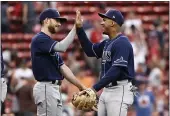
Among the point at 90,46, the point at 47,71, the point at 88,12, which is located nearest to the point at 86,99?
the point at 47,71

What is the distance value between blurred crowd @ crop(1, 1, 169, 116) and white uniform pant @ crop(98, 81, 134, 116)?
448cm

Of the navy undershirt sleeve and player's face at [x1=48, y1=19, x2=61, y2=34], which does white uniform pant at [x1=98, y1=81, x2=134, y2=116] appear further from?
player's face at [x1=48, y1=19, x2=61, y2=34]

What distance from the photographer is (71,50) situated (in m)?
20.2

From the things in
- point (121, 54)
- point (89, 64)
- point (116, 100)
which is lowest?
point (89, 64)

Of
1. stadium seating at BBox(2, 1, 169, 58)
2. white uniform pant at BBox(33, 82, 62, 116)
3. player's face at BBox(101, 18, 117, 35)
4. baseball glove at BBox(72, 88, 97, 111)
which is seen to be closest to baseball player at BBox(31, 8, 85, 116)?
white uniform pant at BBox(33, 82, 62, 116)

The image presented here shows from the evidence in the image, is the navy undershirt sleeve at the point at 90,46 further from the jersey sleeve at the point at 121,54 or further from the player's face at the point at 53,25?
the jersey sleeve at the point at 121,54

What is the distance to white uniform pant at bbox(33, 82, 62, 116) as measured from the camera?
10.6 metres

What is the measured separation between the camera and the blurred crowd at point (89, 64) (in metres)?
16.2

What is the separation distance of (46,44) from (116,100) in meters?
1.17

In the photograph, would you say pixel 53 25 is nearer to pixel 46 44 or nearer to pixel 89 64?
pixel 46 44

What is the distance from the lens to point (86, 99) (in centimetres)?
1043

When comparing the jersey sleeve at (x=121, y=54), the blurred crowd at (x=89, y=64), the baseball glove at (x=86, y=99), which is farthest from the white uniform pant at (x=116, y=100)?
the blurred crowd at (x=89, y=64)

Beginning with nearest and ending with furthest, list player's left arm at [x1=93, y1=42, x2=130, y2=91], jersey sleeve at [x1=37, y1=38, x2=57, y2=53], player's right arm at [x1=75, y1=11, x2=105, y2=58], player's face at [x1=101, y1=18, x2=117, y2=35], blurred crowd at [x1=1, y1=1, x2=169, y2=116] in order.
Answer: player's left arm at [x1=93, y1=42, x2=130, y2=91], jersey sleeve at [x1=37, y1=38, x2=57, y2=53], player's face at [x1=101, y1=18, x2=117, y2=35], player's right arm at [x1=75, y1=11, x2=105, y2=58], blurred crowd at [x1=1, y1=1, x2=169, y2=116]

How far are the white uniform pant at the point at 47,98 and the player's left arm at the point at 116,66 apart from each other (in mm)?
574
